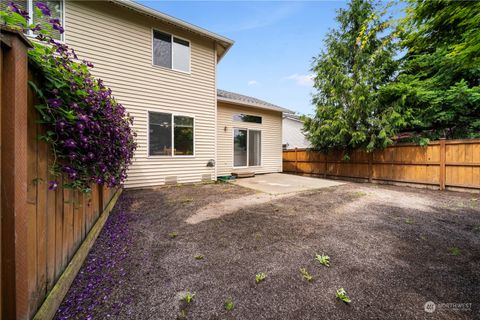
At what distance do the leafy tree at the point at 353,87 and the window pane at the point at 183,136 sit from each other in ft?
19.0

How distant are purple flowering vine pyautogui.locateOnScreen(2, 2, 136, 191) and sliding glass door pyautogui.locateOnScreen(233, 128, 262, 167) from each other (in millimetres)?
7185

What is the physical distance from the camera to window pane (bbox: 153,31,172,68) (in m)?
6.54

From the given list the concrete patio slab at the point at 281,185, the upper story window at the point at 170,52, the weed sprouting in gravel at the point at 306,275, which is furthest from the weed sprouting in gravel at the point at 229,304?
the upper story window at the point at 170,52

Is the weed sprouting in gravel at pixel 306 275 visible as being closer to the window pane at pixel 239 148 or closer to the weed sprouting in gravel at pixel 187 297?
the weed sprouting in gravel at pixel 187 297

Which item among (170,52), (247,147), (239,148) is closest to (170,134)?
(170,52)

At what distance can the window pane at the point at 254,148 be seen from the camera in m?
9.75

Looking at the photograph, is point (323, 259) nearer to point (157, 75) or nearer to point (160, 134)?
point (160, 134)

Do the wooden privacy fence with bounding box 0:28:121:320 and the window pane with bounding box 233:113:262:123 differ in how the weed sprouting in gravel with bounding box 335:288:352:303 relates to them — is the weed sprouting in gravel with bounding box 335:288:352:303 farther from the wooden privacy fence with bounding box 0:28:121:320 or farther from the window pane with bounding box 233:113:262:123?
the window pane with bounding box 233:113:262:123

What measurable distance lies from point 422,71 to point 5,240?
12595 mm

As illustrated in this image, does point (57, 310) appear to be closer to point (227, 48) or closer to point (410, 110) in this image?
point (227, 48)

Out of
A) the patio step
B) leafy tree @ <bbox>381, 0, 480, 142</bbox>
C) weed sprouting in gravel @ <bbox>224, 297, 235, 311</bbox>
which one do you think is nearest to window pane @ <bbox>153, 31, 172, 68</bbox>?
the patio step

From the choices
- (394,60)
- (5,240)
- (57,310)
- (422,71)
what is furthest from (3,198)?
(422,71)

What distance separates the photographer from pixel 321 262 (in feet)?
7.64

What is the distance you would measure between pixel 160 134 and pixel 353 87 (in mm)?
7817
